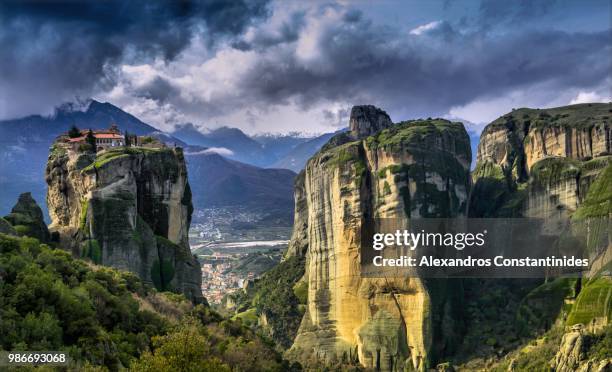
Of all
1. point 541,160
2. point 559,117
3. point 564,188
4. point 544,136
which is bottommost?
point 564,188

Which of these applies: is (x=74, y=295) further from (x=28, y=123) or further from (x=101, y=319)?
(x=28, y=123)

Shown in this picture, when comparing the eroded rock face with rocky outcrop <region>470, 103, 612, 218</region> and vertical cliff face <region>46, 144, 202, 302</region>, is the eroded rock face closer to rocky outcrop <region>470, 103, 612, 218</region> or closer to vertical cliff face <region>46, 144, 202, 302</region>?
rocky outcrop <region>470, 103, 612, 218</region>

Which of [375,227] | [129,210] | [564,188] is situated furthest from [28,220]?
[564,188]

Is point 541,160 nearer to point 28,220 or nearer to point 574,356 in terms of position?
point 574,356

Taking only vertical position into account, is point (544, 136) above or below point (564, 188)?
above

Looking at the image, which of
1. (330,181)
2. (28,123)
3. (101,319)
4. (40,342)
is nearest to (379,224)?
(330,181)

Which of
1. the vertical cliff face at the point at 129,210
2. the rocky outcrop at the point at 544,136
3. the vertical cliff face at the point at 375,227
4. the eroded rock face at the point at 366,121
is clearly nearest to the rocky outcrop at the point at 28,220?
the vertical cliff face at the point at 129,210

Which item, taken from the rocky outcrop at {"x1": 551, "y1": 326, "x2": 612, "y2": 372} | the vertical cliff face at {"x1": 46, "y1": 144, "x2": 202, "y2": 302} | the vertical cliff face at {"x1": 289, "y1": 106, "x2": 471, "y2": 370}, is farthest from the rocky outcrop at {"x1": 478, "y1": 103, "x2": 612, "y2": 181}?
the vertical cliff face at {"x1": 46, "y1": 144, "x2": 202, "y2": 302}

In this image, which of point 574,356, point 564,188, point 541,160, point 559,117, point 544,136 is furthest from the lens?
point 559,117
